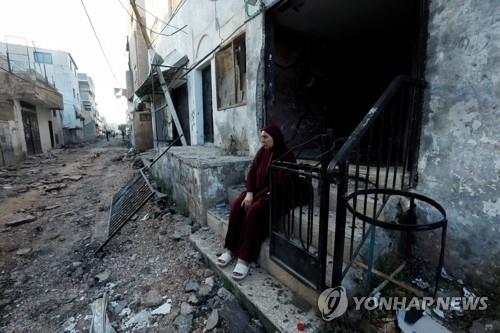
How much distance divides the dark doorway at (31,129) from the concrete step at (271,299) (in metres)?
17.8

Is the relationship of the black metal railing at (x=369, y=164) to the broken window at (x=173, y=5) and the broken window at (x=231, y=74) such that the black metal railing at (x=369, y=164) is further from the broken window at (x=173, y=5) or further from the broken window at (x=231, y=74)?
the broken window at (x=173, y=5)

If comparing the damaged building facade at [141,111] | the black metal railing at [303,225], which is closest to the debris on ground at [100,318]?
the black metal railing at [303,225]

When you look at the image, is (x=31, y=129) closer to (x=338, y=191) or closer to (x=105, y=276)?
(x=105, y=276)

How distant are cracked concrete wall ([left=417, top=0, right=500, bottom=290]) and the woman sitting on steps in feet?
3.93

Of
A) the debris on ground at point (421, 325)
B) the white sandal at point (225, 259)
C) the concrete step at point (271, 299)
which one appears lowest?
the concrete step at point (271, 299)

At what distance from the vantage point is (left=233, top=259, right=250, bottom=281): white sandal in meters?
2.18

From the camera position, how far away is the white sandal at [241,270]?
7.15 ft

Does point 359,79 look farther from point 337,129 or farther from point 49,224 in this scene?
point 49,224

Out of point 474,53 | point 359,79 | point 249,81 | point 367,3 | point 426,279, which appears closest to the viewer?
point 474,53

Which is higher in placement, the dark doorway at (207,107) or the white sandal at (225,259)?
the dark doorway at (207,107)

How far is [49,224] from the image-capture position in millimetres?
4504

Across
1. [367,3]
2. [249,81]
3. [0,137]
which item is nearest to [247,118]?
[249,81]

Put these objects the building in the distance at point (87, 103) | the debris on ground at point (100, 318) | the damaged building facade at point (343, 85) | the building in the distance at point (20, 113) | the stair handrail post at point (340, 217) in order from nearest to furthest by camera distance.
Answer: the stair handrail post at point (340, 217)
the damaged building facade at point (343, 85)
the debris on ground at point (100, 318)
the building in the distance at point (20, 113)
the building in the distance at point (87, 103)

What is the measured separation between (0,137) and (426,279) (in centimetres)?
1503
